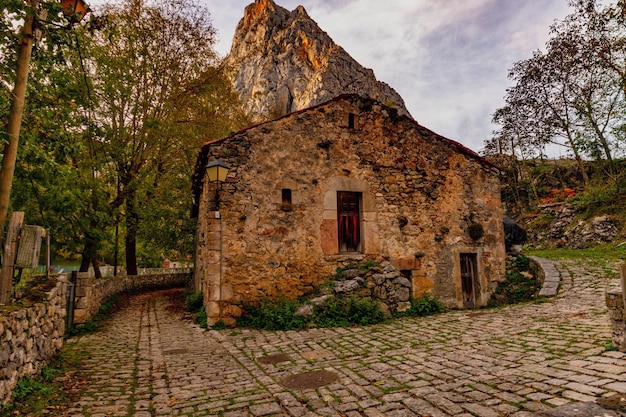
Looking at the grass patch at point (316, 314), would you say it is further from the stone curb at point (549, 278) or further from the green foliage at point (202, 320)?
the stone curb at point (549, 278)

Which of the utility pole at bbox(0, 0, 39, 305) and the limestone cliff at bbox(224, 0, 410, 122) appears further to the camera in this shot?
the limestone cliff at bbox(224, 0, 410, 122)

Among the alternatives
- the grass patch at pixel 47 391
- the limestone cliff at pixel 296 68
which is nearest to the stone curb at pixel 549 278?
the grass patch at pixel 47 391

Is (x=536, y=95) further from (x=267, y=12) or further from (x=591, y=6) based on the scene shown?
(x=267, y=12)

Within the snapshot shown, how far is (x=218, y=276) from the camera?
26.7 feet

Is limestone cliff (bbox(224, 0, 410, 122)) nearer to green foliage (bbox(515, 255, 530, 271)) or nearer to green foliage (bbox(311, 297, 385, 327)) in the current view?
green foliage (bbox(515, 255, 530, 271))

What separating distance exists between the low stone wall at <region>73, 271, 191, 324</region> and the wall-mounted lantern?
4169 mm

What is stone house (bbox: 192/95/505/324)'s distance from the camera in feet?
27.8

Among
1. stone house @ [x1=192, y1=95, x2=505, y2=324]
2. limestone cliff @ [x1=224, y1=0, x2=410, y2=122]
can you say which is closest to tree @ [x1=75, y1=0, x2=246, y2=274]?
stone house @ [x1=192, y1=95, x2=505, y2=324]

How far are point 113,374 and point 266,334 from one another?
299cm

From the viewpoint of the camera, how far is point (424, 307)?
937cm

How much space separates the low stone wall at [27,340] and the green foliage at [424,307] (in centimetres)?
711

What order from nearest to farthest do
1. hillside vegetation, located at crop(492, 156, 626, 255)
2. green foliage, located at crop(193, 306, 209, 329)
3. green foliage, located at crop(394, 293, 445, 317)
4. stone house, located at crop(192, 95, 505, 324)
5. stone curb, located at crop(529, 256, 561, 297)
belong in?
green foliage, located at crop(193, 306, 209, 329)
stone house, located at crop(192, 95, 505, 324)
green foliage, located at crop(394, 293, 445, 317)
stone curb, located at crop(529, 256, 561, 297)
hillside vegetation, located at crop(492, 156, 626, 255)

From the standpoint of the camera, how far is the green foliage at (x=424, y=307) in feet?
29.7

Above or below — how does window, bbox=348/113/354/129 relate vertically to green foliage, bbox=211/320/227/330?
above
